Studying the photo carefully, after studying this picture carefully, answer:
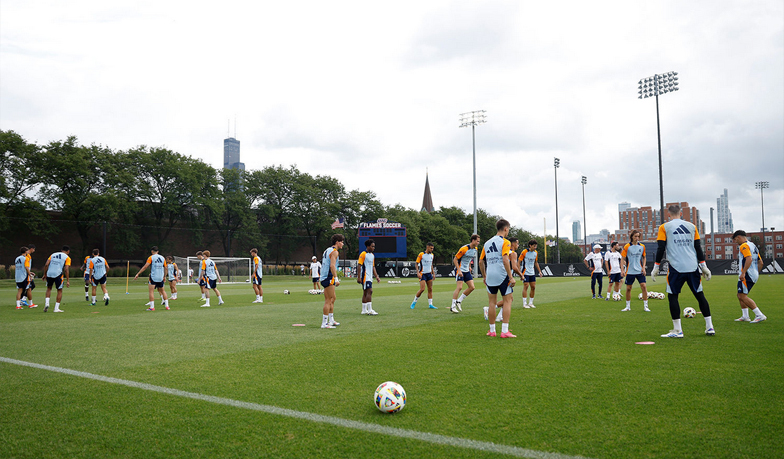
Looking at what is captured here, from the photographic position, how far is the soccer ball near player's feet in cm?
425

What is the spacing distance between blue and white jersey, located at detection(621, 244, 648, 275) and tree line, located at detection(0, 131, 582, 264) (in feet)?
137

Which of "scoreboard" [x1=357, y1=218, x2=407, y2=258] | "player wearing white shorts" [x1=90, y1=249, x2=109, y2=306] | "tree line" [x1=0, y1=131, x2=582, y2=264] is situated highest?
"tree line" [x1=0, y1=131, x2=582, y2=264]

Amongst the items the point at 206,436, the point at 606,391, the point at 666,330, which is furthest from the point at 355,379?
the point at 666,330

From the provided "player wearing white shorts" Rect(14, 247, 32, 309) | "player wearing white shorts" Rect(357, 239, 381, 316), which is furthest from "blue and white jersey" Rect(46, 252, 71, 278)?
"player wearing white shorts" Rect(357, 239, 381, 316)

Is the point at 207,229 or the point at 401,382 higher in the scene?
the point at 207,229

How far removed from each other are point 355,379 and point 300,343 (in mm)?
2971

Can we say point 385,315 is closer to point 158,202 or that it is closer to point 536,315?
point 536,315

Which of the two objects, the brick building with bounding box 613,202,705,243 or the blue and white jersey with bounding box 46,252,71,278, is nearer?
the blue and white jersey with bounding box 46,252,71,278

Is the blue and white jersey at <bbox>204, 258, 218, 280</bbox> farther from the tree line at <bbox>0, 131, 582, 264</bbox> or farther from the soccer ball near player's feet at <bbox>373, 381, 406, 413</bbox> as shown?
the tree line at <bbox>0, 131, 582, 264</bbox>

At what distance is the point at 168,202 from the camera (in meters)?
54.7

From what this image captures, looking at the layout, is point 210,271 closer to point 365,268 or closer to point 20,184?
point 365,268

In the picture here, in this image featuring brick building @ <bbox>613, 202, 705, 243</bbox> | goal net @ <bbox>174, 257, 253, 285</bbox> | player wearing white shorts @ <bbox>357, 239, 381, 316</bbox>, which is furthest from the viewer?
brick building @ <bbox>613, 202, 705, 243</bbox>

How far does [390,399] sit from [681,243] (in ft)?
21.0

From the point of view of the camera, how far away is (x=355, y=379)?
5535 mm
